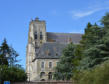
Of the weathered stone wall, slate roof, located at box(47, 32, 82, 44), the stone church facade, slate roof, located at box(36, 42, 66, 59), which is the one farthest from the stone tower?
slate roof, located at box(36, 42, 66, 59)

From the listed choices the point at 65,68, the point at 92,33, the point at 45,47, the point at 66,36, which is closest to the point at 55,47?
the point at 45,47

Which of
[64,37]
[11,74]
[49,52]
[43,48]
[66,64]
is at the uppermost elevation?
[64,37]

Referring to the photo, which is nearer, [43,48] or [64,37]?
[43,48]

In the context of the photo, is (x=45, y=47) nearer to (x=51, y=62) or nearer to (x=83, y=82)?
(x=51, y=62)

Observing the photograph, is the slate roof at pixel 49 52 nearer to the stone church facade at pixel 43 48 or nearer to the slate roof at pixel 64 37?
the stone church facade at pixel 43 48

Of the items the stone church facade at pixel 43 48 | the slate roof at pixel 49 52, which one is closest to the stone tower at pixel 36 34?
the stone church facade at pixel 43 48

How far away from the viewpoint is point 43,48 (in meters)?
86.9

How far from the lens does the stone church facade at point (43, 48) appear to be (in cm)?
8706

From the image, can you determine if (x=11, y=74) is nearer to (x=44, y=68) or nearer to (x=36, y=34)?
(x=44, y=68)

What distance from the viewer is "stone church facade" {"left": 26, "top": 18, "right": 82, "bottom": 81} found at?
8706cm

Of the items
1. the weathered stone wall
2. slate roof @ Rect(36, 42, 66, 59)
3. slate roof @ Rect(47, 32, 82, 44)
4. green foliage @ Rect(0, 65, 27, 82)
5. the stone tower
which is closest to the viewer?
green foliage @ Rect(0, 65, 27, 82)

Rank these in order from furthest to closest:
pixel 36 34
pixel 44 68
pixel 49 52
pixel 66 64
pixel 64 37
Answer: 1. pixel 36 34
2. pixel 64 37
3. pixel 44 68
4. pixel 49 52
5. pixel 66 64

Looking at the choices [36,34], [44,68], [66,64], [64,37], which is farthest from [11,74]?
[36,34]

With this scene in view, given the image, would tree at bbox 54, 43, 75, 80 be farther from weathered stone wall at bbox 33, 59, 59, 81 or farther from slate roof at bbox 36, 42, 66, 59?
weathered stone wall at bbox 33, 59, 59, 81
